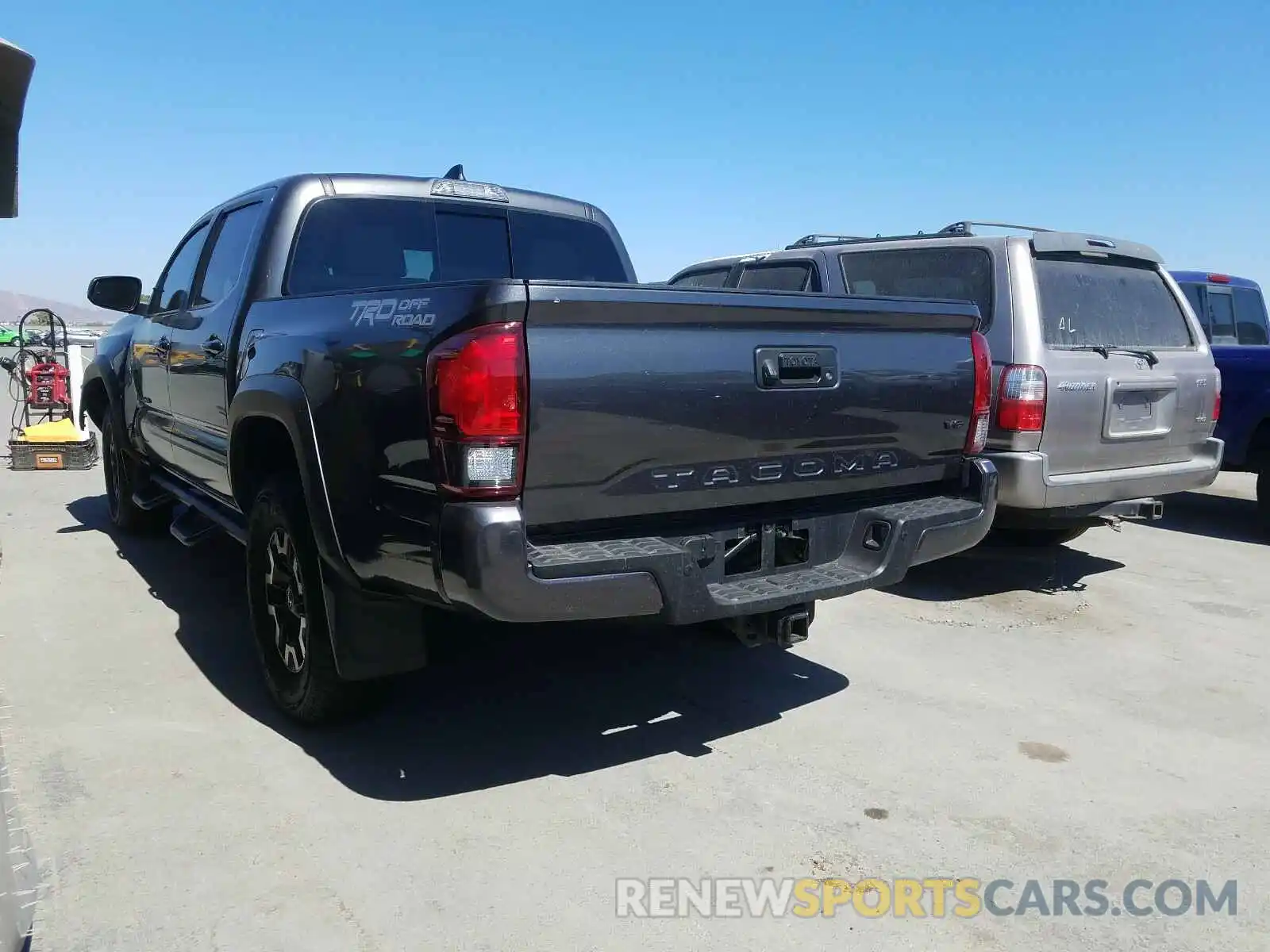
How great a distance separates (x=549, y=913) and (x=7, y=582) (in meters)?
Result: 4.58

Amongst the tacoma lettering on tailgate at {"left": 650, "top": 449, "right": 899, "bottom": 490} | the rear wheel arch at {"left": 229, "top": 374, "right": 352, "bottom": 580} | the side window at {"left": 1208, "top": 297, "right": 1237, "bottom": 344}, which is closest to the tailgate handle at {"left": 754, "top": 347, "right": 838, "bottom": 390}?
the tacoma lettering on tailgate at {"left": 650, "top": 449, "right": 899, "bottom": 490}

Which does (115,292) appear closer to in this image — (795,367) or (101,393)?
(101,393)

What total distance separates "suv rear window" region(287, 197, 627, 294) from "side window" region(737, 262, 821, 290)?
6.88ft

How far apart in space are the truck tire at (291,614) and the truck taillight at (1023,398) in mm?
3475

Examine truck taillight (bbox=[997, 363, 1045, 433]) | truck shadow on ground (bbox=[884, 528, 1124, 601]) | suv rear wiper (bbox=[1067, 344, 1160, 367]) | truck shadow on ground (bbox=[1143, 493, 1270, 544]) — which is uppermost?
suv rear wiper (bbox=[1067, 344, 1160, 367])

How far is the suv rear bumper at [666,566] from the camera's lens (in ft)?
8.64

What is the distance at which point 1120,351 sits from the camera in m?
5.44

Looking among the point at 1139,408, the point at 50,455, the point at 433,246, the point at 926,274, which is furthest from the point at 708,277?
the point at 50,455

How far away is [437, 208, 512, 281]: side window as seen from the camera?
4492mm

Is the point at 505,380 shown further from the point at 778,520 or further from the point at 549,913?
the point at 549,913

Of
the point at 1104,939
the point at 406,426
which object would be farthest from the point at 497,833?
the point at 1104,939

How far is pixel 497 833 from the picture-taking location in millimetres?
2969

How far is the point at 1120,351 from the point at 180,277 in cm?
534

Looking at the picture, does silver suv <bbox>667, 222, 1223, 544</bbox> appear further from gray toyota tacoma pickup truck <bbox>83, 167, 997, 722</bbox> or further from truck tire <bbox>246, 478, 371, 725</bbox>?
truck tire <bbox>246, 478, 371, 725</bbox>
